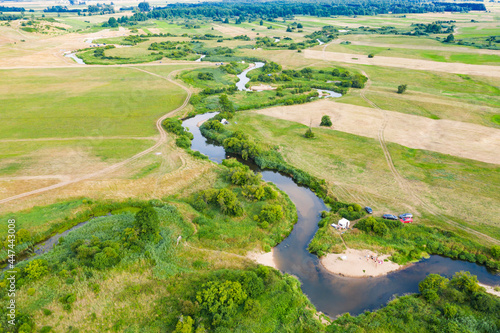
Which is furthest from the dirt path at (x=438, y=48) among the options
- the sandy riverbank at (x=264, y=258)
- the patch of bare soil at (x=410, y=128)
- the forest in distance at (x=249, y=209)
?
the sandy riverbank at (x=264, y=258)

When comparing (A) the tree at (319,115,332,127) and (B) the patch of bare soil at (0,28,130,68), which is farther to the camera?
(B) the patch of bare soil at (0,28,130,68)

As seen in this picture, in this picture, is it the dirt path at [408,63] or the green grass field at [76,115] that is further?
the dirt path at [408,63]

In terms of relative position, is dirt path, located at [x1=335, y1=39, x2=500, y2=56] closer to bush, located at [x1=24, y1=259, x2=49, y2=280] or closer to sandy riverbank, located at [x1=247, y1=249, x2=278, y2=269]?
sandy riverbank, located at [x1=247, y1=249, x2=278, y2=269]

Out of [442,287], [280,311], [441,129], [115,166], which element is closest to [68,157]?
[115,166]

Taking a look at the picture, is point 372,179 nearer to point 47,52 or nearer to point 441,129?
point 441,129

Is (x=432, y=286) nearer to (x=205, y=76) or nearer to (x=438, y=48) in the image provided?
(x=205, y=76)

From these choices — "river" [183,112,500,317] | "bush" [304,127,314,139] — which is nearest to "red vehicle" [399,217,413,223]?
"river" [183,112,500,317]

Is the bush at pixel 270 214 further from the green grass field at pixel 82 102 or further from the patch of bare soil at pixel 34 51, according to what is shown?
the patch of bare soil at pixel 34 51
